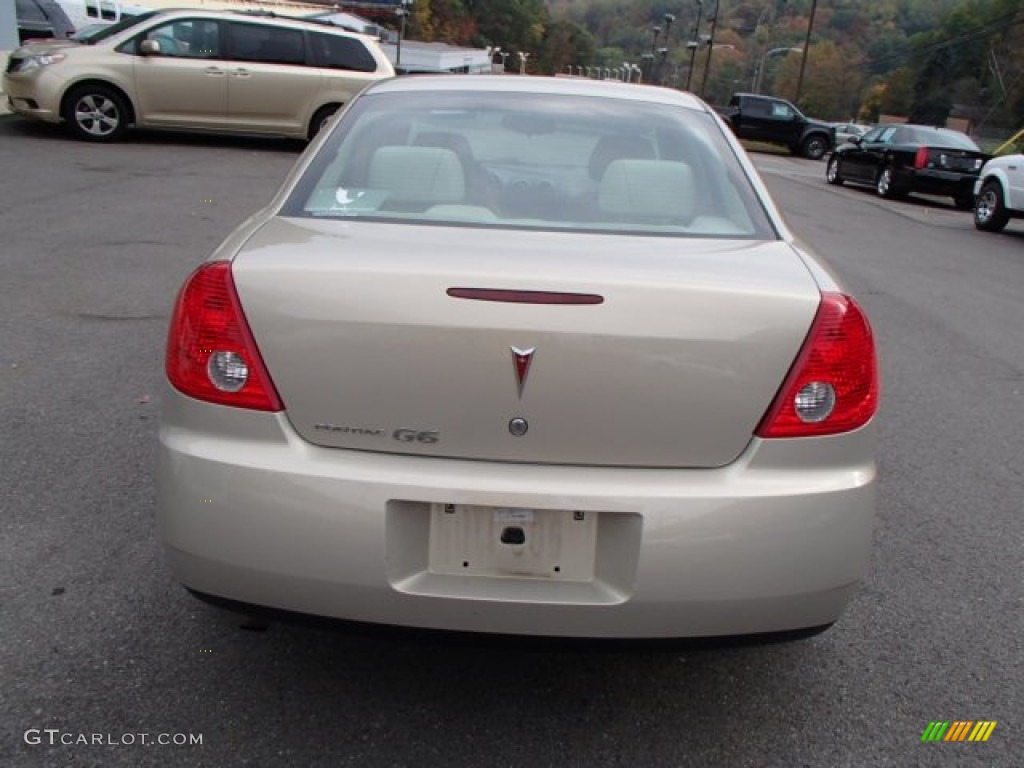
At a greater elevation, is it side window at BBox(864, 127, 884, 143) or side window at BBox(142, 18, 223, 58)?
side window at BBox(142, 18, 223, 58)

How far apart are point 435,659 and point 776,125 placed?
3194cm

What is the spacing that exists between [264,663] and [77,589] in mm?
703

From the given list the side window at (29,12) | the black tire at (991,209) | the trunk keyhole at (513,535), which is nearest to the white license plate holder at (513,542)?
the trunk keyhole at (513,535)

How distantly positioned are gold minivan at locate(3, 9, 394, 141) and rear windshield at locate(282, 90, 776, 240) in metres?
10.9

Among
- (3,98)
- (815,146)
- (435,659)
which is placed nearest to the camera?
(435,659)

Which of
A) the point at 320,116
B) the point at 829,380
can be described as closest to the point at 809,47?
the point at 320,116

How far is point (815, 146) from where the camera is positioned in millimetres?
32406

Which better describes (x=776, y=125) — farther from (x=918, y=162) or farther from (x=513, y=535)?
(x=513, y=535)

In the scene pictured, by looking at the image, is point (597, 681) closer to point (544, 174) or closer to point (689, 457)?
point (689, 457)

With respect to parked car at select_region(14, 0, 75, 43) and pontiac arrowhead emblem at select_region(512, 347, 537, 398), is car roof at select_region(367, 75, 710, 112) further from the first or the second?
parked car at select_region(14, 0, 75, 43)

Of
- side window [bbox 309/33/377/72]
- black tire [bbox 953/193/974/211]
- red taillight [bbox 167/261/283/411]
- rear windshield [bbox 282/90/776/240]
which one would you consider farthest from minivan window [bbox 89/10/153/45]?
black tire [bbox 953/193/974/211]

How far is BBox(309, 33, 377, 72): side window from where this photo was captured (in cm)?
1402

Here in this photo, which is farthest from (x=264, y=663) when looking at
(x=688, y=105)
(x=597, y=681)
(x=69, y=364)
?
(x=69, y=364)

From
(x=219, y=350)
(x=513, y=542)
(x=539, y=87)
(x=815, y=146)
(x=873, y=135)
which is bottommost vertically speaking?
(x=815, y=146)
